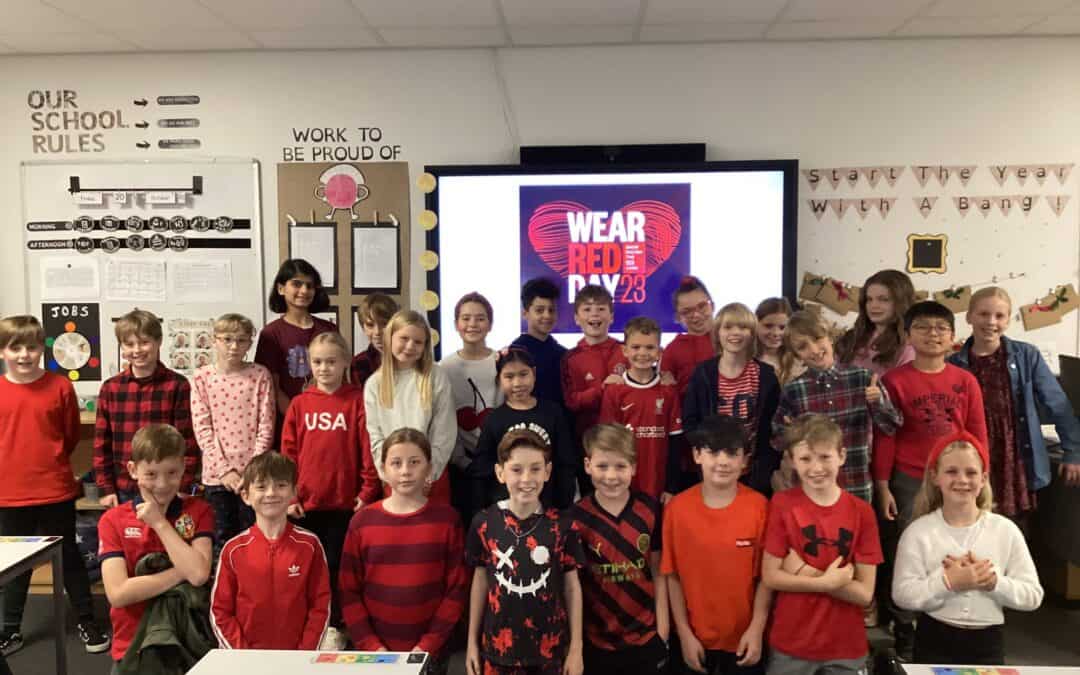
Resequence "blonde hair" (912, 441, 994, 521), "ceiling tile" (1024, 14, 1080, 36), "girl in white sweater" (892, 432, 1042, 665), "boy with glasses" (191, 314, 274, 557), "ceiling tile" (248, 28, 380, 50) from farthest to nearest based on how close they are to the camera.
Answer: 1. "ceiling tile" (248, 28, 380, 50)
2. "ceiling tile" (1024, 14, 1080, 36)
3. "boy with glasses" (191, 314, 274, 557)
4. "blonde hair" (912, 441, 994, 521)
5. "girl in white sweater" (892, 432, 1042, 665)

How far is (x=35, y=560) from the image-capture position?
1.99 meters

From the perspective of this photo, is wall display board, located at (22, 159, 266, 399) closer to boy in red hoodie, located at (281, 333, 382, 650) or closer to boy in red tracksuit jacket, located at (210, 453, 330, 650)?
boy in red hoodie, located at (281, 333, 382, 650)

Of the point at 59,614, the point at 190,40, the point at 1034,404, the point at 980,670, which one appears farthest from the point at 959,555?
the point at 190,40

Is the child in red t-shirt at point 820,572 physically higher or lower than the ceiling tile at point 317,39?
lower

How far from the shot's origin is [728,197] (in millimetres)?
3594

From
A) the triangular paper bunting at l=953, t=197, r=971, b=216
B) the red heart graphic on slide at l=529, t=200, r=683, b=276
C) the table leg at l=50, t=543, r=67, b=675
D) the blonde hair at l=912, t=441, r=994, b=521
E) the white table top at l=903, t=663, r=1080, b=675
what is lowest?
the table leg at l=50, t=543, r=67, b=675

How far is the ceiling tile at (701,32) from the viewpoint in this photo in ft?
11.0

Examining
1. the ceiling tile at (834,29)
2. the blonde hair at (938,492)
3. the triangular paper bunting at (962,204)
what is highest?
the ceiling tile at (834,29)

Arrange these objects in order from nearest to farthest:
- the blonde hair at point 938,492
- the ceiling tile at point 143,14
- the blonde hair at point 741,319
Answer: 1. the blonde hair at point 938,492
2. the blonde hair at point 741,319
3. the ceiling tile at point 143,14

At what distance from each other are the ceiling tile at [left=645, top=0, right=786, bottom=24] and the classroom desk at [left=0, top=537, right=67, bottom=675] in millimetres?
2919

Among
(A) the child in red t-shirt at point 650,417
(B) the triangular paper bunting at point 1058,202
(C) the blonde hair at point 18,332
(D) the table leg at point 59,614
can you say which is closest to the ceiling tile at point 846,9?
(B) the triangular paper bunting at point 1058,202

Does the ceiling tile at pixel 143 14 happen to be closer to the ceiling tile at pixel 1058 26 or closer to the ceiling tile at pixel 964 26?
the ceiling tile at pixel 964 26

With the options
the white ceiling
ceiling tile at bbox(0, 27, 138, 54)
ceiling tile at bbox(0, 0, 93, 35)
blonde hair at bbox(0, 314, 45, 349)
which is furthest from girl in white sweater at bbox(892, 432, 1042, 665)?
ceiling tile at bbox(0, 27, 138, 54)

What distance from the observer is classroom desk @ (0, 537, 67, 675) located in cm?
192
